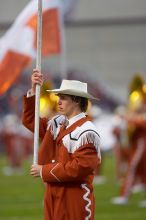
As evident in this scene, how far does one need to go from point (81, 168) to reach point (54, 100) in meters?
10.3

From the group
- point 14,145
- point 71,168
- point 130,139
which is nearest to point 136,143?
point 130,139

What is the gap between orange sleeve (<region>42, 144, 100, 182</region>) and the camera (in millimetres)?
7754

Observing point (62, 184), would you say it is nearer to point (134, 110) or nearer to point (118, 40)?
point (134, 110)

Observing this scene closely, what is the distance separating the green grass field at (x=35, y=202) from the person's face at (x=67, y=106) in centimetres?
526

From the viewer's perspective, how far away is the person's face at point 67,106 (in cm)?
800

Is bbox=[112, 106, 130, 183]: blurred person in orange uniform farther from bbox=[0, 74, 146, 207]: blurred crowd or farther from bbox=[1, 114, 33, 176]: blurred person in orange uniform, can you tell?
bbox=[1, 114, 33, 176]: blurred person in orange uniform

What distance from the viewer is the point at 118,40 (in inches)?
1553

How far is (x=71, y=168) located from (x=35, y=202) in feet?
26.3

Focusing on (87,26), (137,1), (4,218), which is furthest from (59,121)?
(87,26)

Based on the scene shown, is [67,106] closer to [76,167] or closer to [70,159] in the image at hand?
[70,159]

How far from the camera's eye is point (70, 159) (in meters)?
7.92

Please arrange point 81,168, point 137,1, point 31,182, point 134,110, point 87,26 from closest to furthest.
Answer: point 81,168
point 134,110
point 31,182
point 137,1
point 87,26

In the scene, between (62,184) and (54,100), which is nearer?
(62,184)

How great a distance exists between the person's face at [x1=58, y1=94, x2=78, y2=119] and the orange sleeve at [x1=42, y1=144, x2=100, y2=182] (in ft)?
1.11
